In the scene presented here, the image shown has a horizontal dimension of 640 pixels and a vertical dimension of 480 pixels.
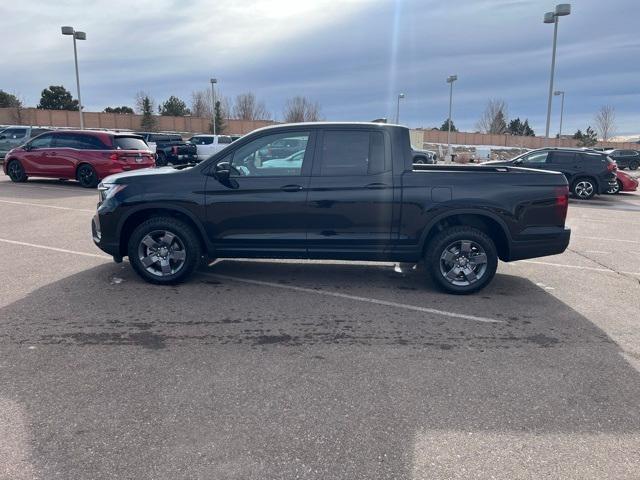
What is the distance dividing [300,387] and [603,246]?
7.69m

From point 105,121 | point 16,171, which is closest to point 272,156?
point 16,171

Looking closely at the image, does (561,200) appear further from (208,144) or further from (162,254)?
(208,144)

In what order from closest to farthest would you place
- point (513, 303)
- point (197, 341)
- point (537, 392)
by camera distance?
point (537, 392) → point (197, 341) → point (513, 303)

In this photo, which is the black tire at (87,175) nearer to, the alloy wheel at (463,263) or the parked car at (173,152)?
the parked car at (173,152)

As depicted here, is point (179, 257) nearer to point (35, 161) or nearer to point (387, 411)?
point (387, 411)

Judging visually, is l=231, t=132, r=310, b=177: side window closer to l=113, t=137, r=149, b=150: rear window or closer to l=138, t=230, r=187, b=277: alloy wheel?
l=138, t=230, r=187, b=277: alloy wheel

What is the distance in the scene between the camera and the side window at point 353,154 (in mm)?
5902

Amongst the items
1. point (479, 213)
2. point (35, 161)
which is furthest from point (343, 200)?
point (35, 161)

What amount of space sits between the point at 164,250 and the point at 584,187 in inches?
628

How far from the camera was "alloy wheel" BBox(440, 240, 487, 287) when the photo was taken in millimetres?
6035

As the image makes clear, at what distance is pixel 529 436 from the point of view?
3201 millimetres

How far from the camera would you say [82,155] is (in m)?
15.6

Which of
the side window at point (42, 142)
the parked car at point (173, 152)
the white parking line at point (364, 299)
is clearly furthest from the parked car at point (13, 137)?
the white parking line at point (364, 299)

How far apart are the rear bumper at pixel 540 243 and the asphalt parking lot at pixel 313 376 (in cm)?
53
